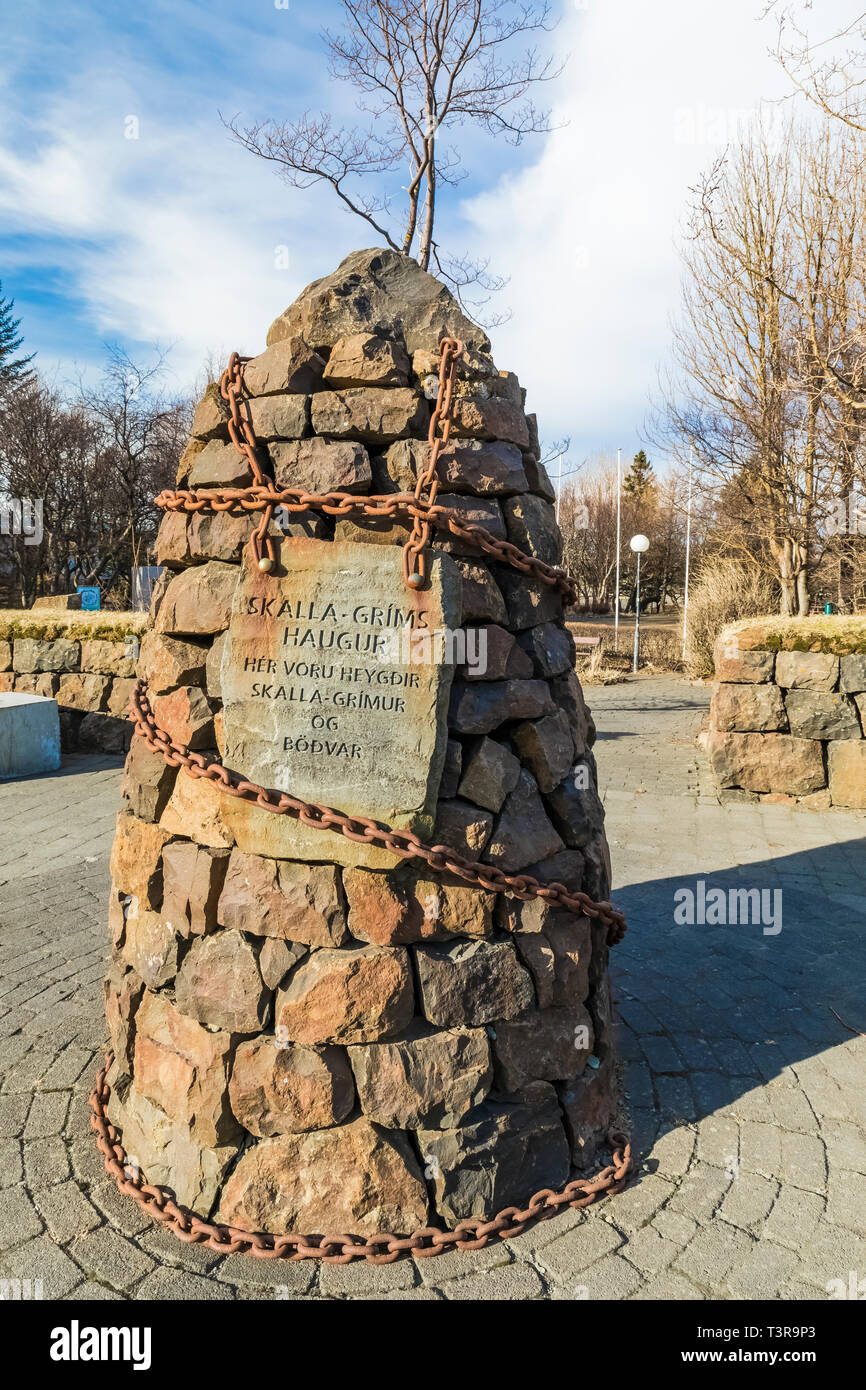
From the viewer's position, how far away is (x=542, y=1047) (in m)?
2.54

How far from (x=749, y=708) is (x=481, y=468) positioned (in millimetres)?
5880

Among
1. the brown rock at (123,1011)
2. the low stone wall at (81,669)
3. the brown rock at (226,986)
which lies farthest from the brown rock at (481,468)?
the low stone wall at (81,669)

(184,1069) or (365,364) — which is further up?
(365,364)

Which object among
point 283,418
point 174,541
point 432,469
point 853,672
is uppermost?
point 283,418

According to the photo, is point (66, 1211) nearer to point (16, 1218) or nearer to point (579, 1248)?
point (16, 1218)

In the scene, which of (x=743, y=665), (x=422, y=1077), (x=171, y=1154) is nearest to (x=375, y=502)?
(x=422, y=1077)

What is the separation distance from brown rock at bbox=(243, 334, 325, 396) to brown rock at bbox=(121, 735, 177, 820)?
1161 millimetres

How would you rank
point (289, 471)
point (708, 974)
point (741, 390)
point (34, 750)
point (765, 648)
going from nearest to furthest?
point (289, 471), point (708, 974), point (765, 648), point (34, 750), point (741, 390)

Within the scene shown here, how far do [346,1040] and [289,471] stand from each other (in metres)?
1.60

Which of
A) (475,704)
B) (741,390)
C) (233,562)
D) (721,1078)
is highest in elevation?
(741,390)

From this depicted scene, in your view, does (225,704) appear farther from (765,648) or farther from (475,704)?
(765,648)

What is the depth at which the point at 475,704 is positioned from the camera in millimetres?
2455

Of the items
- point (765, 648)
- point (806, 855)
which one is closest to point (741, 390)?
point (765, 648)

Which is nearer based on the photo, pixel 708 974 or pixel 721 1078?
pixel 721 1078
